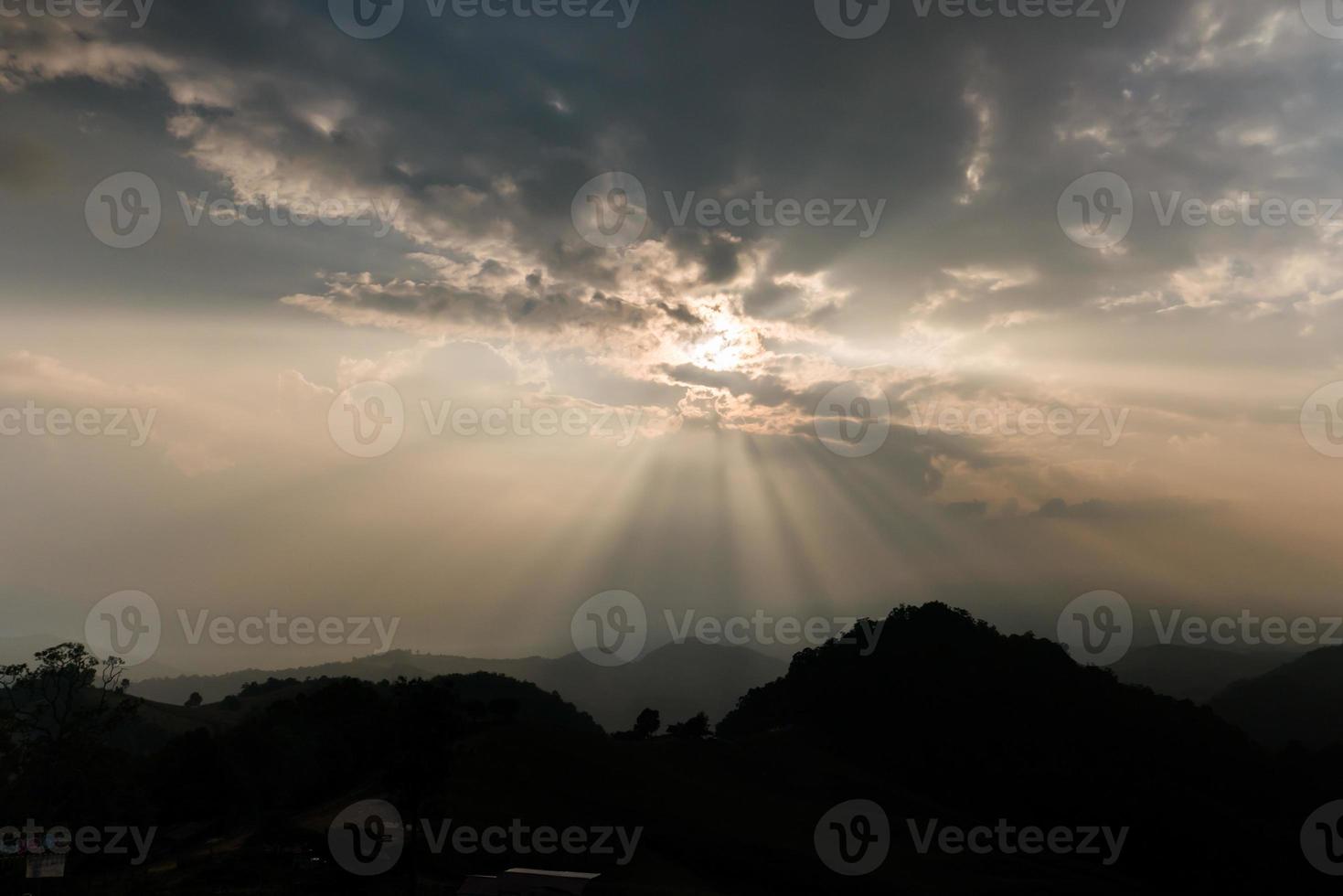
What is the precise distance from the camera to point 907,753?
149 meters

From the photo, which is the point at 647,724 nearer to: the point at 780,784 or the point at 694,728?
the point at 694,728

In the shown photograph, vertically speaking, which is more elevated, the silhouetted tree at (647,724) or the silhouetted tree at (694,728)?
the silhouetted tree at (694,728)

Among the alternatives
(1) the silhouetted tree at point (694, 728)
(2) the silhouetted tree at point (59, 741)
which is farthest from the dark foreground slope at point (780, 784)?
(1) the silhouetted tree at point (694, 728)

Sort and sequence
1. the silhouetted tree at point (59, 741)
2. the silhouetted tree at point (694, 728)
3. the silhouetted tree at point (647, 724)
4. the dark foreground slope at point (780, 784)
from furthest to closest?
the silhouetted tree at point (647, 724)
the silhouetted tree at point (694, 728)
the dark foreground slope at point (780, 784)
the silhouetted tree at point (59, 741)

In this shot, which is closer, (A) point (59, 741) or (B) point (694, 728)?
(A) point (59, 741)

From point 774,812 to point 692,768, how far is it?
49.9 ft

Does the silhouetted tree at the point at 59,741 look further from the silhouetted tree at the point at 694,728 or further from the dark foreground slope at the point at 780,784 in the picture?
the silhouetted tree at the point at 694,728

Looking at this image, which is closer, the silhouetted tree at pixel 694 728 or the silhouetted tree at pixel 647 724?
the silhouetted tree at pixel 694 728

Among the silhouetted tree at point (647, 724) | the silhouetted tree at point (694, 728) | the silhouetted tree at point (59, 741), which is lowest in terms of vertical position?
the silhouetted tree at point (647, 724)

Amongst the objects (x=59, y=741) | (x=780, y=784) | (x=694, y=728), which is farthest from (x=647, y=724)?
(x=59, y=741)

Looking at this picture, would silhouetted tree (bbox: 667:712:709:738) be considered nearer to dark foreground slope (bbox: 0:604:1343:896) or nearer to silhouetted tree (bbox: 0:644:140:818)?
dark foreground slope (bbox: 0:604:1343:896)

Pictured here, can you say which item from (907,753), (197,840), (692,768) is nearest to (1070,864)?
(692,768)

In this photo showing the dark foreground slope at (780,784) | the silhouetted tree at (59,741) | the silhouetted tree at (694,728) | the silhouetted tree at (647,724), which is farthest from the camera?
the silhouetted tree at (647,724)

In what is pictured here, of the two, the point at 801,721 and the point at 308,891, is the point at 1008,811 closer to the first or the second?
the point at 801,721
